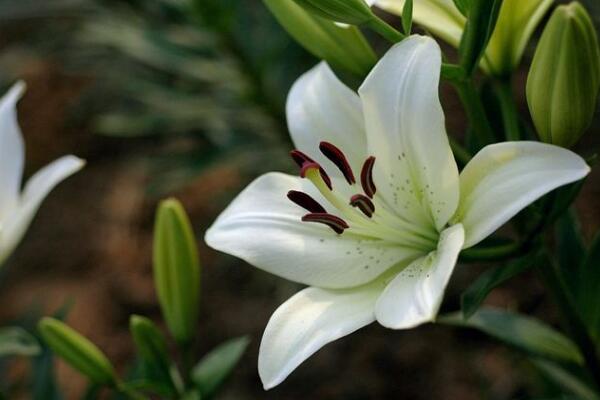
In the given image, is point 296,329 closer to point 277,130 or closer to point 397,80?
point 397,80

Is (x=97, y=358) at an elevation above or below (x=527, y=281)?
above

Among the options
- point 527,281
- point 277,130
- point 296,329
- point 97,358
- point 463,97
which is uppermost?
point 463,97

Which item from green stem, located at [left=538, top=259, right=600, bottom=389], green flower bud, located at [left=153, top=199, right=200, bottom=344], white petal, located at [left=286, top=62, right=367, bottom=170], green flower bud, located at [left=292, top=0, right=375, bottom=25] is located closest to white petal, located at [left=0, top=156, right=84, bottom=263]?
green flower bud, located at [left=153, top=199, right=200, bottom=344]

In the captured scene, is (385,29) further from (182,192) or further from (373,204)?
(182,192)

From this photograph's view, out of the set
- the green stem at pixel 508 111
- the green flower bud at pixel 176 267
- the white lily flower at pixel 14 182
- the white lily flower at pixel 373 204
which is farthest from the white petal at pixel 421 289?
the white lily flower at pixel 14 182

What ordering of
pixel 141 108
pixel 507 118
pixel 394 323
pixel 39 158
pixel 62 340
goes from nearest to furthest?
pixel 394 323 → pixel 507 118 → pixel 62 340 → pixel 141 108 → pixel 39 158

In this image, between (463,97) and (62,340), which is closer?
(463,97)

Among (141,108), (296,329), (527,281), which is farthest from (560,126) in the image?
(141,108)
